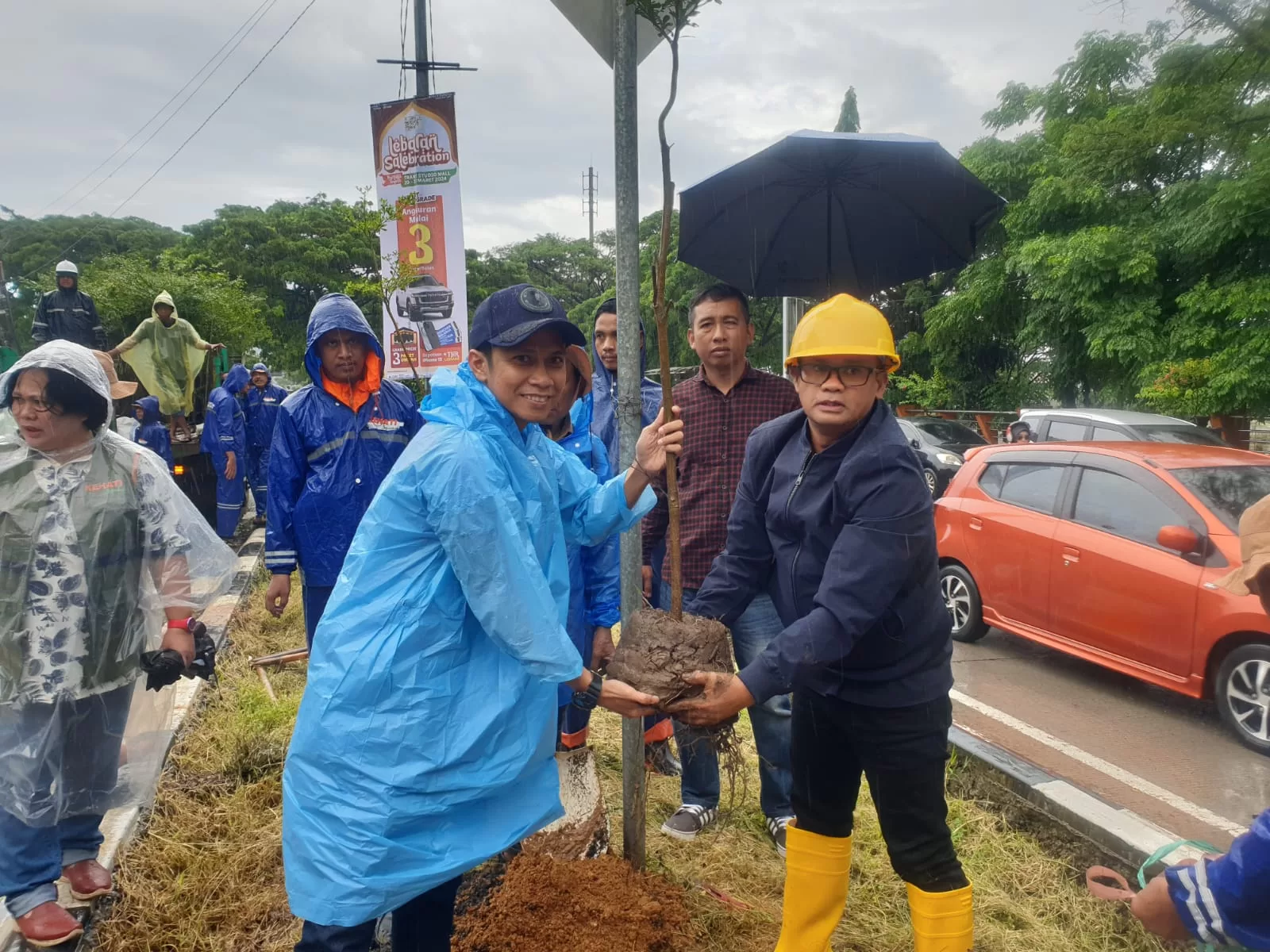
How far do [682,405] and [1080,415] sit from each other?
8699mm

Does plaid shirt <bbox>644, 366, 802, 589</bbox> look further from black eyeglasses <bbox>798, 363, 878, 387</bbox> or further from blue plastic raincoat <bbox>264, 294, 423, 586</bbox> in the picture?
blue plastic raincoat <bbox>264, 294, 423, 586</bbox>

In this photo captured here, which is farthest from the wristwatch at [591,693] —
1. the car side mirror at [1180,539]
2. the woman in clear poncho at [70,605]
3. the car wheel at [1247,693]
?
the car wheel at [1247,693]

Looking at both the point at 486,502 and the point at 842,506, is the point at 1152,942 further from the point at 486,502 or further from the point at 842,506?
the point at 486,502

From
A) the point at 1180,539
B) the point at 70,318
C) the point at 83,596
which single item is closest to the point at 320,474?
the point at 83,596

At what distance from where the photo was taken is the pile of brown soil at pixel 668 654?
6.76 ft

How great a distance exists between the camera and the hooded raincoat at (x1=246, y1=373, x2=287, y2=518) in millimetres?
9312

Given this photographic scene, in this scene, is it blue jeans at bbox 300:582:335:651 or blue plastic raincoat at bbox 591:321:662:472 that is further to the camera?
blue plastic raincoat at bbox 591:321:662:472

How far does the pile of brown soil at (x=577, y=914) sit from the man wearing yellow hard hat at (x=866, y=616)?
76 centimetres

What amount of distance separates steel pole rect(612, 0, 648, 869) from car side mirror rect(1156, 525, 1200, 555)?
342cm

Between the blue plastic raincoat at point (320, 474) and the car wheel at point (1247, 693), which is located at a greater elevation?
the blue plastic raincoat at point (320, 474)

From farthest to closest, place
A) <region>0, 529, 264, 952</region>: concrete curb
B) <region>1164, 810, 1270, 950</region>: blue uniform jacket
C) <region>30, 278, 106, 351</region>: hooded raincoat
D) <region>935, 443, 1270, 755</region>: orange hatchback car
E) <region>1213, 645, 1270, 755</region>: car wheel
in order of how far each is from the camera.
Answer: <region>30, 278, 106, 351</region>: hooded raincoat
<region>935, 443, 1270, 755</region>: orange hatchback car
<region>1213, 645, 1270, 755</region>: car wheel
<region>0, 529, 264, 952</region>: concrete curb
<region>1164, 810, 1270, 950</region>: blue uniform jacket

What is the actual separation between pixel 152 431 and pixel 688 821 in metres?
6.98

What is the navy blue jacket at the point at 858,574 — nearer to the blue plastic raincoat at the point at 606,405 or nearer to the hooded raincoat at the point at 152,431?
the blue plastic raincoat at the point at 606,405

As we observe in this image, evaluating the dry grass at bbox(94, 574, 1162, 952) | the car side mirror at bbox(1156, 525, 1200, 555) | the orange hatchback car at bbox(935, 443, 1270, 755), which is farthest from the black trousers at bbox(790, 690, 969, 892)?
the car side mirror at bbox(1156, 525, 1200, 555)
